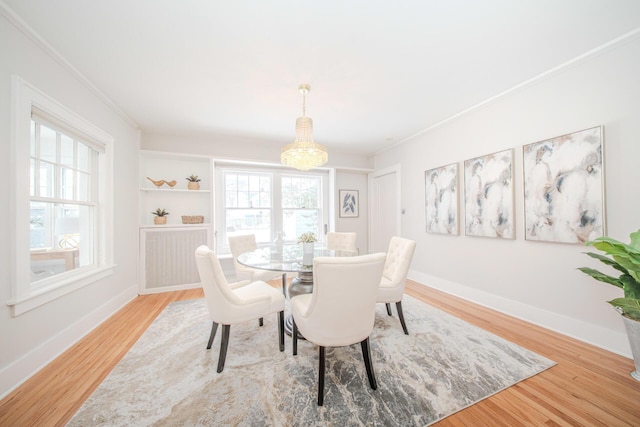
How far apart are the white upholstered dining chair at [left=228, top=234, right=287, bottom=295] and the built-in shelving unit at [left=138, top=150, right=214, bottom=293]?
91cm

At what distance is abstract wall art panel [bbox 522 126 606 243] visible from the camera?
1964 mm

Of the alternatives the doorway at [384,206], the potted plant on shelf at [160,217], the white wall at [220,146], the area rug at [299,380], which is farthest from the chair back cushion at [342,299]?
the potted plant on shelf at [160,217]

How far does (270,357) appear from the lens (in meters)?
1.86

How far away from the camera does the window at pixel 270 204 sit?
4.32 metres

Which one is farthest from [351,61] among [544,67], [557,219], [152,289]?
[152,289]

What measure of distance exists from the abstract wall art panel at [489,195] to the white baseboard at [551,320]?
0.78 m

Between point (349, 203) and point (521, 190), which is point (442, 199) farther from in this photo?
point (349, 203)

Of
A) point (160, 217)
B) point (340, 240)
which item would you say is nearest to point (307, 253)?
point (340, 240)

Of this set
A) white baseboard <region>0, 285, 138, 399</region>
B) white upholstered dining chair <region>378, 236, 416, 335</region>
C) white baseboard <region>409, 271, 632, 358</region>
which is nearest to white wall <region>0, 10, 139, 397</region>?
white baseboard <region>0, 285, 138, 399</region>

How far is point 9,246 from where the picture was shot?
154 centimetres

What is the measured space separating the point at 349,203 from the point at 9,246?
455 cm

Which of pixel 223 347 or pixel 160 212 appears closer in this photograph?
pixel 223 347

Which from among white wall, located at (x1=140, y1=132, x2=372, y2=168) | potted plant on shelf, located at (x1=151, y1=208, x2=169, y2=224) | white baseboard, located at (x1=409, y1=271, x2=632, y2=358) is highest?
white wall, located at (x1=140, y1=132, x2=372, y2=168)

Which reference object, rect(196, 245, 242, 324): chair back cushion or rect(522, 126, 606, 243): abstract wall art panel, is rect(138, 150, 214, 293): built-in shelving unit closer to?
rect(196, 245, 242, 324): chair back cushion
